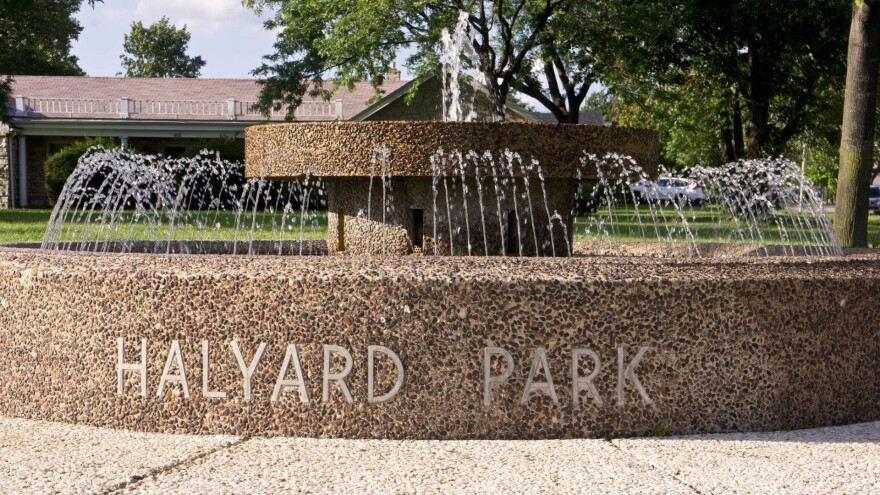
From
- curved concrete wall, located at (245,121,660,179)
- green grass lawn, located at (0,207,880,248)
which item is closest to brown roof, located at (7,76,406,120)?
green grass lawn, located at (0,207,880,248)

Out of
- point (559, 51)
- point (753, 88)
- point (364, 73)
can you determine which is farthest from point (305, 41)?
point (753, 88)

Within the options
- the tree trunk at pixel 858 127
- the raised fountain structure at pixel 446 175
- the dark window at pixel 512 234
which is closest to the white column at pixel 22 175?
the tree trunk at pixel 858 127

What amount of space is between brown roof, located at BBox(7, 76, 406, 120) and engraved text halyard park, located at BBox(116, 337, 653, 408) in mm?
29072

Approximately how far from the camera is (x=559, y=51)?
25375 millimetres

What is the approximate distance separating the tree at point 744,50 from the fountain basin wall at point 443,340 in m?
19.5

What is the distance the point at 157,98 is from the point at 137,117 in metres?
2.48

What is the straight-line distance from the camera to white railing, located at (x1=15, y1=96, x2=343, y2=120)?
115ft

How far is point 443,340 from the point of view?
461cm

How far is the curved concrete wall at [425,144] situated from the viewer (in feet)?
20.1

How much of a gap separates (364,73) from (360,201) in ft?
65.4

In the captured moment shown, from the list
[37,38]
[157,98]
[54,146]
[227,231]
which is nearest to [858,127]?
[227,231]

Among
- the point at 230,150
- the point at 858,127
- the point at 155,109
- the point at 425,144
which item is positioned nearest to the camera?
the point at 425,144

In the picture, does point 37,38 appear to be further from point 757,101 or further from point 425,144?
point 425,144

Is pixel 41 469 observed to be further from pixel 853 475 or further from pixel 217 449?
pixel 853 475
